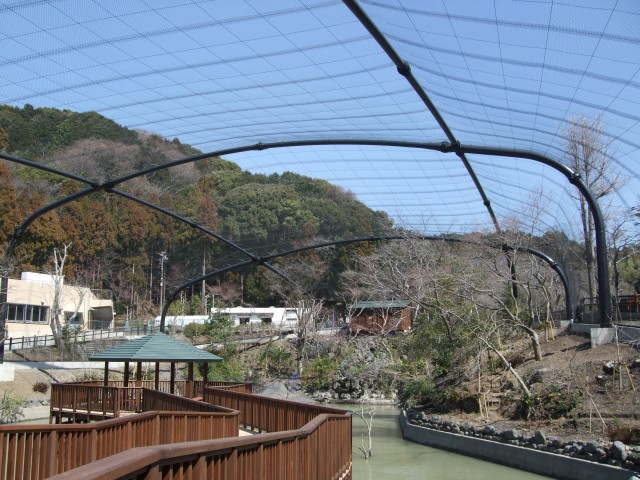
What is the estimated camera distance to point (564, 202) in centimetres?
2630

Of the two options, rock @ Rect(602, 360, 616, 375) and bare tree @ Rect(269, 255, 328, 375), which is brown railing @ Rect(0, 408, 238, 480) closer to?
rock @ Rect(602, 360, 616, 375)

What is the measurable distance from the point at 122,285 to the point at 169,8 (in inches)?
1942

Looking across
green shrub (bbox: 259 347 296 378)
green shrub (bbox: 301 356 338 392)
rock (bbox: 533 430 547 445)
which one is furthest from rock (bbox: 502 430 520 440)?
green shrub (bbox: 259 347 296 378)

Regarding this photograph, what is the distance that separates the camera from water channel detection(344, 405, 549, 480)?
16031 millimetres

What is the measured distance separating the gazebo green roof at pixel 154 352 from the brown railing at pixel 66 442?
27.4 feet

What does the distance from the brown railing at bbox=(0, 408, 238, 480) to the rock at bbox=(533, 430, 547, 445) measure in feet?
32.5

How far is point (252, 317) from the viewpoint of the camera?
59.2 m

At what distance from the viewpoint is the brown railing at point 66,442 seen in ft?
22.9

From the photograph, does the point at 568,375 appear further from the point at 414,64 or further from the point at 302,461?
Answer: the point at 302,461

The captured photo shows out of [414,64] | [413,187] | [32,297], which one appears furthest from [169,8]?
[32,297]

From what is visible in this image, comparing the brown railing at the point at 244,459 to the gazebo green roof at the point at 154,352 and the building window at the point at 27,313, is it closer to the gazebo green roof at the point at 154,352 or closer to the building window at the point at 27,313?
the gazebo green roof at the point at 154,352

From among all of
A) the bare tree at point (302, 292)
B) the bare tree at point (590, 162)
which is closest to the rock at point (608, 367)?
the bare tree at point (590, 162)

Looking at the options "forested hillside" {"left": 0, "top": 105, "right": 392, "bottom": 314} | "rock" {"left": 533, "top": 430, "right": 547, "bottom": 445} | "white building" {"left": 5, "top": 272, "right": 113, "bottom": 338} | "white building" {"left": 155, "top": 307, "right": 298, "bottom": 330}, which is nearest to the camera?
"rock" {"left": 533, "top": 430, "right": 547, "bottom": 445}

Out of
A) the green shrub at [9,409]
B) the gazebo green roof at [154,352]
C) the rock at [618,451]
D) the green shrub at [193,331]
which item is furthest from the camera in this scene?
the green shrub at [193,331]
